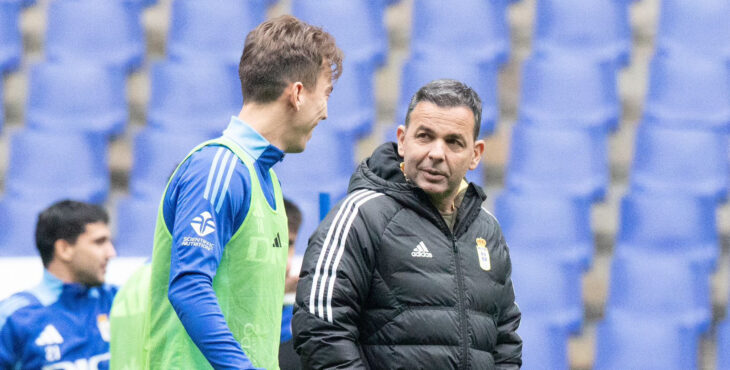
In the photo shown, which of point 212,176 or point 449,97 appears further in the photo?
point 449,97

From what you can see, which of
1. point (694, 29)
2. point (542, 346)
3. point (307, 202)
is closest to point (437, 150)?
point (542, 346)

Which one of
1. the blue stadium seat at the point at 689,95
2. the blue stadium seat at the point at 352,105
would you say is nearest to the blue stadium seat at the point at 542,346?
the blue stadium seat at the point at 352,105

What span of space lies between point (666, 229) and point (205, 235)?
4.22 metres

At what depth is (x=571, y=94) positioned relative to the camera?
5836mm

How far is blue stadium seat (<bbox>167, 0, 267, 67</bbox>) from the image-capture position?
5719 mm

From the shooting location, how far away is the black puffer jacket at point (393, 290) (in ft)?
6.60

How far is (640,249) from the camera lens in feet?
18.2

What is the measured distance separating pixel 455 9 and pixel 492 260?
3935 millimetres

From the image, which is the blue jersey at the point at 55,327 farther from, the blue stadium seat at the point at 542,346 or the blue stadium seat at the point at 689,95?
the blue stadium seat at the point at 689,95

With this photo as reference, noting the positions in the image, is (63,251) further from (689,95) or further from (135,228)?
(689,95)

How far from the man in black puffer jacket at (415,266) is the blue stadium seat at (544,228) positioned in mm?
3077

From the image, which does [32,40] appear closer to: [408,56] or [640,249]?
[408,56]

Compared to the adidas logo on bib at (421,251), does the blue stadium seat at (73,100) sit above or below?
above

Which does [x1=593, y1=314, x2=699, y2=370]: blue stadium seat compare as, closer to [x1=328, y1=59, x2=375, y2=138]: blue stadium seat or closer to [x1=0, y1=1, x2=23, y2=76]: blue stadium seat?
[x1=328, y1=59, x2=375, y2=138]: blue stadium seat
